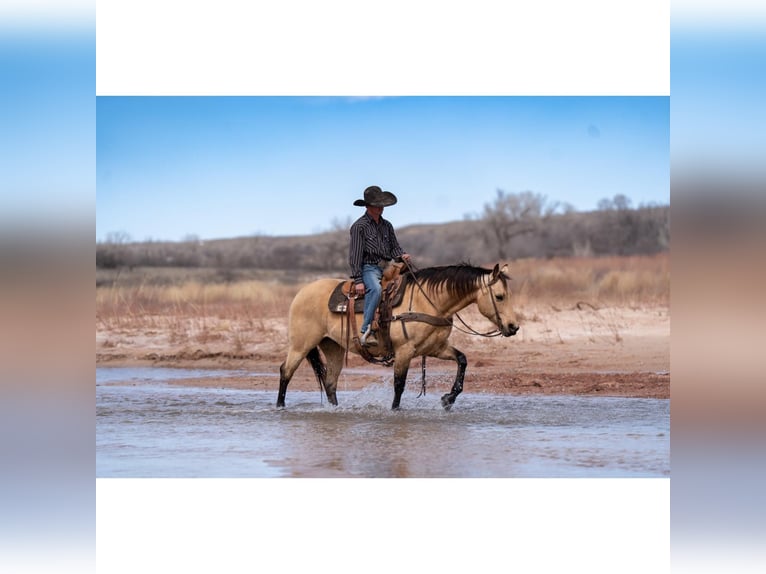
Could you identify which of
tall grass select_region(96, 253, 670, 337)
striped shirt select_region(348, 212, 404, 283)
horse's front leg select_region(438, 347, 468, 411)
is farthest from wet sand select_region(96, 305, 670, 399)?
striped shirt select_region(348, 212, 404, 283)

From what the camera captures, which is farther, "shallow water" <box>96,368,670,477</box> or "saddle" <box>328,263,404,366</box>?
"saddle" <box>328,263,404,366</box>

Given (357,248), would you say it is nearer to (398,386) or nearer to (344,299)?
(344,299)

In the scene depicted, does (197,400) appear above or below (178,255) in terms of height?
below

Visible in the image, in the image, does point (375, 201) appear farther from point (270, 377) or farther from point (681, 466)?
point (681, 466)

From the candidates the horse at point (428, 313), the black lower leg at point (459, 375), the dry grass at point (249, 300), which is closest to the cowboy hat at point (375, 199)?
the horse at point (428, 313)

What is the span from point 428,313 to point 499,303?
34.5 inches

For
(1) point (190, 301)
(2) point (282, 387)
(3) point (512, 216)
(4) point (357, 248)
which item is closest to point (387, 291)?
(4) point (357, 248)

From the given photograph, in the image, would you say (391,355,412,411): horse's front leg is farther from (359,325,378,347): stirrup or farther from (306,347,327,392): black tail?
(306,347,327,392): black tail

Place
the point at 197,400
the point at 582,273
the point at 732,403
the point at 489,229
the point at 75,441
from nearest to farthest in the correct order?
1. the point at 732,403
2. the point at 75,441
3. the point at 197,400
4. the point at 582,273
5. the point at 489,229

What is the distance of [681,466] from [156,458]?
229 inches

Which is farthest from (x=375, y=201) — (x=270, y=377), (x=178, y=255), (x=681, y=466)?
(x=178, y=255)

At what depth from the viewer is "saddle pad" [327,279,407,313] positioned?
11414 mm

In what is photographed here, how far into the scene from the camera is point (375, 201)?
36.6 ft

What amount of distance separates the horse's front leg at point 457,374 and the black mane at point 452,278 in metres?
0.71
